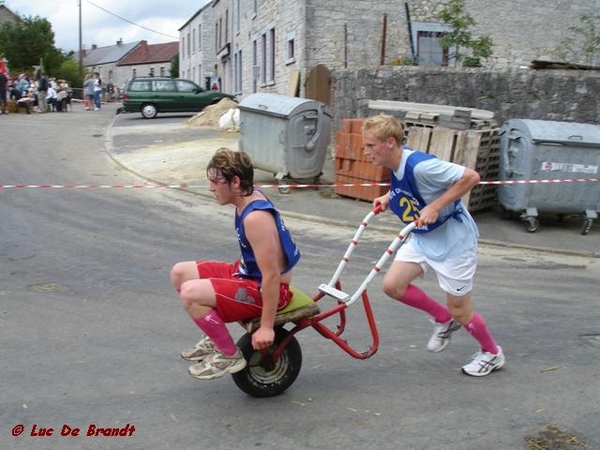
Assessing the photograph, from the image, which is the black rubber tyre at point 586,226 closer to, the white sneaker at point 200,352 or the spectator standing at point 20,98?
the white sneaker at point 200,352

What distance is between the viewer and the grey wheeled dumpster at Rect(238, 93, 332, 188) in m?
11.7

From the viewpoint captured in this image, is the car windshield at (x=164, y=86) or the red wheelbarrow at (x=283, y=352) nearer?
the red wheelbarrow at (x=283, y=352)

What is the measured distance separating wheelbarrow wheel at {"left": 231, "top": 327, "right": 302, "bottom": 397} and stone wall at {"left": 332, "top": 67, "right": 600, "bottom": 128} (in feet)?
34.2

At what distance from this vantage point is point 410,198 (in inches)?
163

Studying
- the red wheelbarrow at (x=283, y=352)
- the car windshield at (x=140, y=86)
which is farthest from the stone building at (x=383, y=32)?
the red wheelbarrow at (x=283, y=352)

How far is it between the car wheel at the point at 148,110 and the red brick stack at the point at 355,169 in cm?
1845

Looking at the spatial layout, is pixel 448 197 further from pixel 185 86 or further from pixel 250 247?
pixel 185 86

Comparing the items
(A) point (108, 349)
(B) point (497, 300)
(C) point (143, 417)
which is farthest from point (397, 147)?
(B) point (497, 300)

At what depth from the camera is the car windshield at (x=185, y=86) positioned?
96.0 feet

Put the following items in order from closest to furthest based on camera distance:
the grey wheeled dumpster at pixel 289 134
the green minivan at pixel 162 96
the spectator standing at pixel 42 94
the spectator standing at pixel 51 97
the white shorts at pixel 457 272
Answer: the white shorts at pixel 457 272
the grey wheeled dumpster at pixel 289 134
the green minivan at pixel 162 96
the spectator standing at pixel 42 94
the spectator standing at pixel 51 97

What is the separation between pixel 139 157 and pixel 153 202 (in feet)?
17.1

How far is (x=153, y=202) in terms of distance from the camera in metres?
11.1

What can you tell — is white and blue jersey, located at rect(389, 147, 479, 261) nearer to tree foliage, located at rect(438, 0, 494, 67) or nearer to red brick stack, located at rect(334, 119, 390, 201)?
red brick stack, located at rect(334, 119, 390, 201)

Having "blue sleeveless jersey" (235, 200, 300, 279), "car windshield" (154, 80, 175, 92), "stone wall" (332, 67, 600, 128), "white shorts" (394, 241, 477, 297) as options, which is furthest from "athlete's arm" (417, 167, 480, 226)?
"car windshield" (154, 80, 175, 92)
